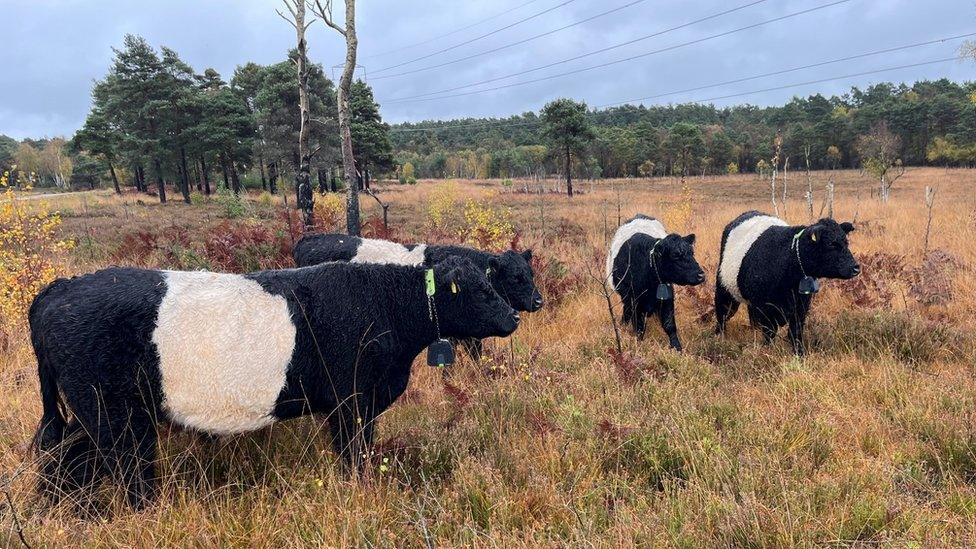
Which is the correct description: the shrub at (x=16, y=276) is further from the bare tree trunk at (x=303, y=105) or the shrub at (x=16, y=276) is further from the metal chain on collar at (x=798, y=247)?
the metal chain on collar at (x=798, y=247)

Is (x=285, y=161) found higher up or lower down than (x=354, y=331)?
higher up

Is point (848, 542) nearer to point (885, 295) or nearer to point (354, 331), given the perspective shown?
point (354, 331)

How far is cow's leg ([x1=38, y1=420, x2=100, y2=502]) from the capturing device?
270 cm

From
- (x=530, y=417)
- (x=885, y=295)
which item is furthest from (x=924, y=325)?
(x=530, y=417)

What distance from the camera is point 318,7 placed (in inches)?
A: 416

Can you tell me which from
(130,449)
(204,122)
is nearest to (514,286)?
(130,449)

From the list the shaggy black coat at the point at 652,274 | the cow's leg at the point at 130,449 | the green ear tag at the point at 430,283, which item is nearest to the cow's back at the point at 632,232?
the shaggy black coat at the point at 652,274

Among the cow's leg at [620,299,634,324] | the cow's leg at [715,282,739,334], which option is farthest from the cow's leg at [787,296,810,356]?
the cow's leg at [620,299,634,324]

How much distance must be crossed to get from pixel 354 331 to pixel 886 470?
3330 mm

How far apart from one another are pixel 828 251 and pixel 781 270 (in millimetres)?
486

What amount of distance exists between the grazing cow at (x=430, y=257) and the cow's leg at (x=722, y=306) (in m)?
2.68

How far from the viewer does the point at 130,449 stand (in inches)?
103

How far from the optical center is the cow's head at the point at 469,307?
3.31 m

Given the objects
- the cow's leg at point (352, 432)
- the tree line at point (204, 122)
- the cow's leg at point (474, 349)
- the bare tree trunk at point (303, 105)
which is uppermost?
the tree line at point (204, 122)
